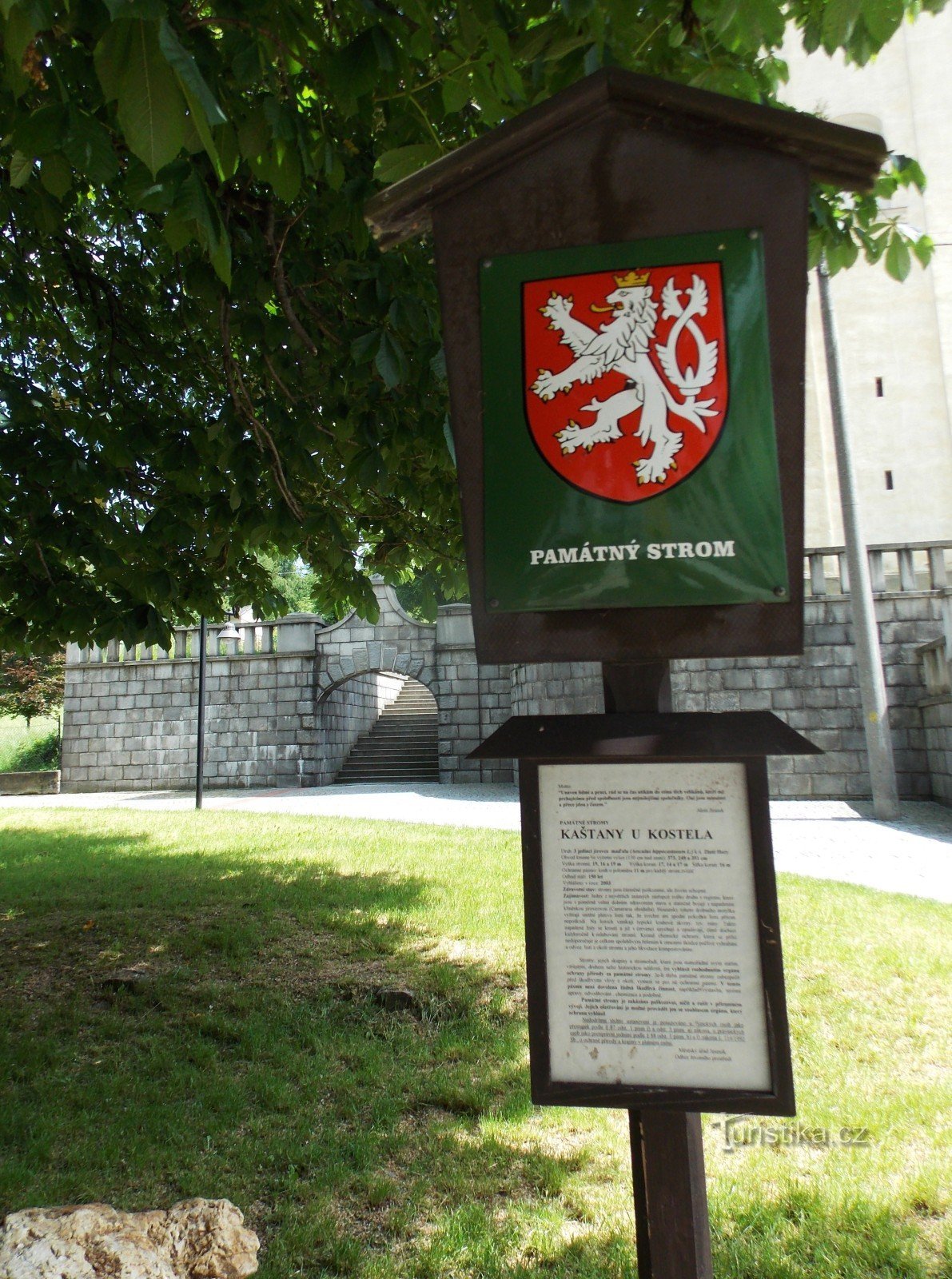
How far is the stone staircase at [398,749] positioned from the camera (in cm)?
1922

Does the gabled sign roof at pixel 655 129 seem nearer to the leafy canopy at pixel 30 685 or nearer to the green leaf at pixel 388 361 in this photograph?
the green leaf at pixel 388 361

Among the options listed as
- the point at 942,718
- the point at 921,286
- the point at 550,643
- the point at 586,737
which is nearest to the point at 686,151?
the point at 550,643

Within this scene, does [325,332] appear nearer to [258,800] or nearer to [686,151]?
[686,151]

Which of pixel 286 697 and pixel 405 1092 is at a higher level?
pixel 286 697

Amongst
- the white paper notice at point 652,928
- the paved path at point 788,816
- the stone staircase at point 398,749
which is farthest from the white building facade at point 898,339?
the white paper notice at point 652,928

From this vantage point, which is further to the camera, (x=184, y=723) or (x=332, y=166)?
(x=184, y=723)

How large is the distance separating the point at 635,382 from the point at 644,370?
3 cm

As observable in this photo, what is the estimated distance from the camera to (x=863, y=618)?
11219 millimetres

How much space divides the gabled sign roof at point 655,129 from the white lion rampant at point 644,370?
30 centimetres

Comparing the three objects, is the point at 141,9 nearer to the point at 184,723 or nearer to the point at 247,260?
the point at 247,260

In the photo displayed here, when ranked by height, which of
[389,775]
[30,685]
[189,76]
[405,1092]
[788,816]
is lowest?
[405,1092]

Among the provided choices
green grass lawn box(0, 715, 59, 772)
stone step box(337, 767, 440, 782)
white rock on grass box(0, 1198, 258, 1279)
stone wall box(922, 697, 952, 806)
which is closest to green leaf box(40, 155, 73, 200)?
white rock on grass box(0, 1198, 258, 1279)

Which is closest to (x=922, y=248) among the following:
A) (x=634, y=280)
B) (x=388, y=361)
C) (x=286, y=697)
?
(x=388, y=361)

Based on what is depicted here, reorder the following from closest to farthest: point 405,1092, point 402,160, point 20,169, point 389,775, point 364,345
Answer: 1. point 402,160
2. point 20,169
3. point 364,345
4. point 405,1092
5. point 389,775
